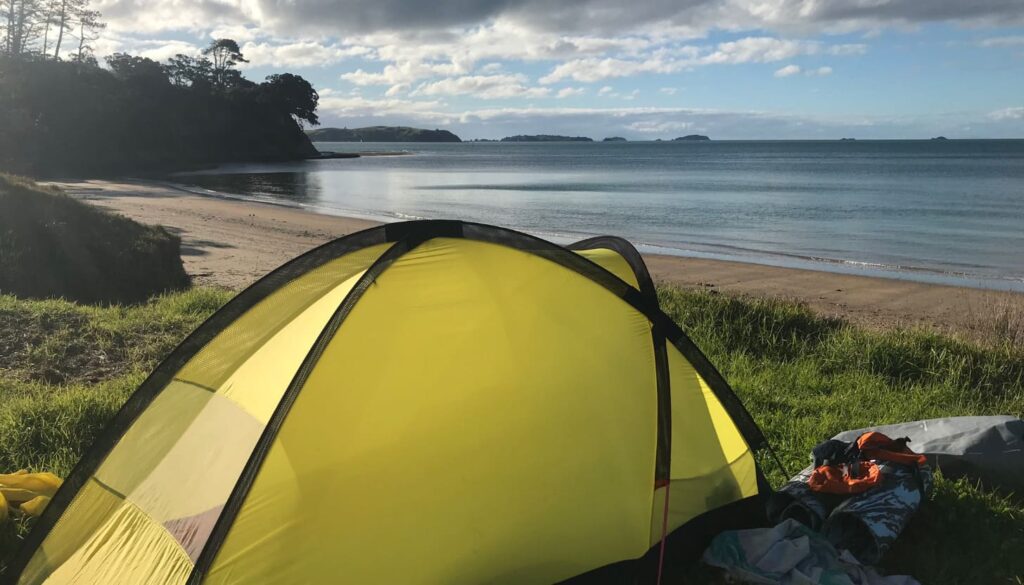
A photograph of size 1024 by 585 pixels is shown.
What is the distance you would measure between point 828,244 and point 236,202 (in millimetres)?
25544

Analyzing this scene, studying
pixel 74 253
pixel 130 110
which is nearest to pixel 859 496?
pixel 74 253

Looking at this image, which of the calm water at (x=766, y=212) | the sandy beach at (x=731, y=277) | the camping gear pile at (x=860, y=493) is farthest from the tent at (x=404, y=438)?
the calm water at (x=766, y=212)

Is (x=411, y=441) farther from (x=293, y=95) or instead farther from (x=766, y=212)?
(x=293, y=95)

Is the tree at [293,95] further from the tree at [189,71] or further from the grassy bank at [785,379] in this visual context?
the grassy bank at [785,379]

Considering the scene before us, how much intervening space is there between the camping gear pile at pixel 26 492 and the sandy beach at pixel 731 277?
26.4 ft

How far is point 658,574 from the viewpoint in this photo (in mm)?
3441

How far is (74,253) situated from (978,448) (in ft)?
36.2

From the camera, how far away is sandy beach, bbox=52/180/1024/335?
1168 cm

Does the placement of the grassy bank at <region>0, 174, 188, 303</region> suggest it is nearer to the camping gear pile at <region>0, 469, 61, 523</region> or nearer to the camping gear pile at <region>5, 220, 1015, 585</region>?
the camping gear pile at <region>0, 469, 61, 523</region>

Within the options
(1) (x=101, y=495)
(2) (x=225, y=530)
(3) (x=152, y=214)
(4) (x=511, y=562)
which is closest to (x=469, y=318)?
(4) (x=511, y=562)

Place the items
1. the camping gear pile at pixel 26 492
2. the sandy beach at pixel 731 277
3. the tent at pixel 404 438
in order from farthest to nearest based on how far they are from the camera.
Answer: the sandy beach at pixel 731 277, the camping gear pile at pixel 26 492, the tent at pixel 404 438

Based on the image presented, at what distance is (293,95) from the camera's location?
312 ft

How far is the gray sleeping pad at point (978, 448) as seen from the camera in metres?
4.30

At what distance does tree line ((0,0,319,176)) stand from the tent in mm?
46793
